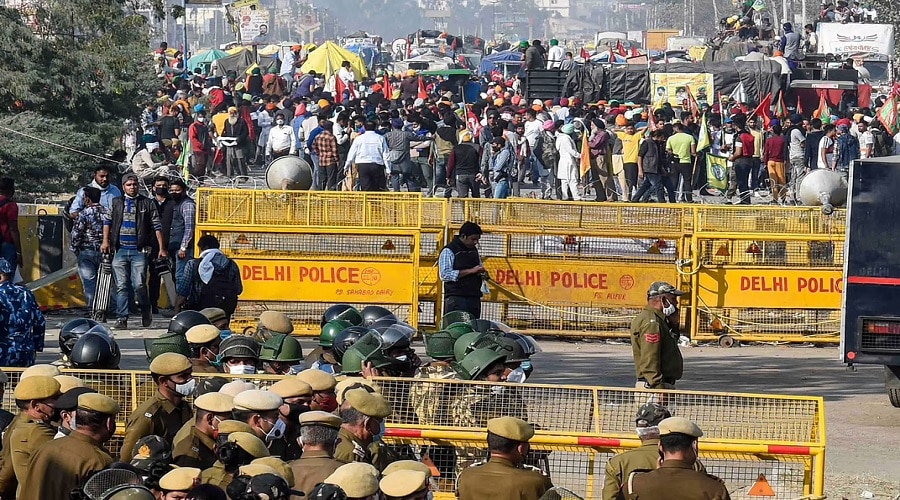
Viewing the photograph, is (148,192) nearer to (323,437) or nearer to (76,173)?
(76,173)

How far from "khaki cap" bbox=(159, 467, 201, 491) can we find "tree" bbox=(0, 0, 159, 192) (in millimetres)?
17070

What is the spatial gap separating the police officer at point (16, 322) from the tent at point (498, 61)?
50.4 meters

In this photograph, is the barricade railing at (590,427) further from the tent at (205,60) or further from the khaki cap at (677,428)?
the tent at (205,60)

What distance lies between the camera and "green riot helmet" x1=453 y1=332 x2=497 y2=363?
33.1 feet

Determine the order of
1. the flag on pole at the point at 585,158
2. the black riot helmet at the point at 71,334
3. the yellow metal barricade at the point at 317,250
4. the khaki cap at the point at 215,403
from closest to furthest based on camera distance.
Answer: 1. the khaki cap at the point at 215,403
2. the black riot helmet at the point at 71,334
3. the yellow metal barricade at the point at 317,250
4. the flag on pole at the point at 585,158

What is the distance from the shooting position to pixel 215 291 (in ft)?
48.6

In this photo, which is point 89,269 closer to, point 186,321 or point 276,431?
point 186,321

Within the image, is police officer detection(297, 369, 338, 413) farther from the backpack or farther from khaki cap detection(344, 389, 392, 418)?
the backpack

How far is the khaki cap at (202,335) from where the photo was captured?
1011 centimetres

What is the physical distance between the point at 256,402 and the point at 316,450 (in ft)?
2.15

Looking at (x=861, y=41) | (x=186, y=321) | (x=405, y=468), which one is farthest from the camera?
(x=861, y=41)

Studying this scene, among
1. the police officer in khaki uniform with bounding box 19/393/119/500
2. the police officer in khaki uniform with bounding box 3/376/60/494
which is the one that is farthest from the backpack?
the police officer in khaki uniform with bounding box 19/393/119/500

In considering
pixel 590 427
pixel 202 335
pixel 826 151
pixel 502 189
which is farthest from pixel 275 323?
pixel 826 151

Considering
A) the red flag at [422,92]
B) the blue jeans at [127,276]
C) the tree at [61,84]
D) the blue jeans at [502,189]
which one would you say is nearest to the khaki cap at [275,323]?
the blue jeans at [127,276]
